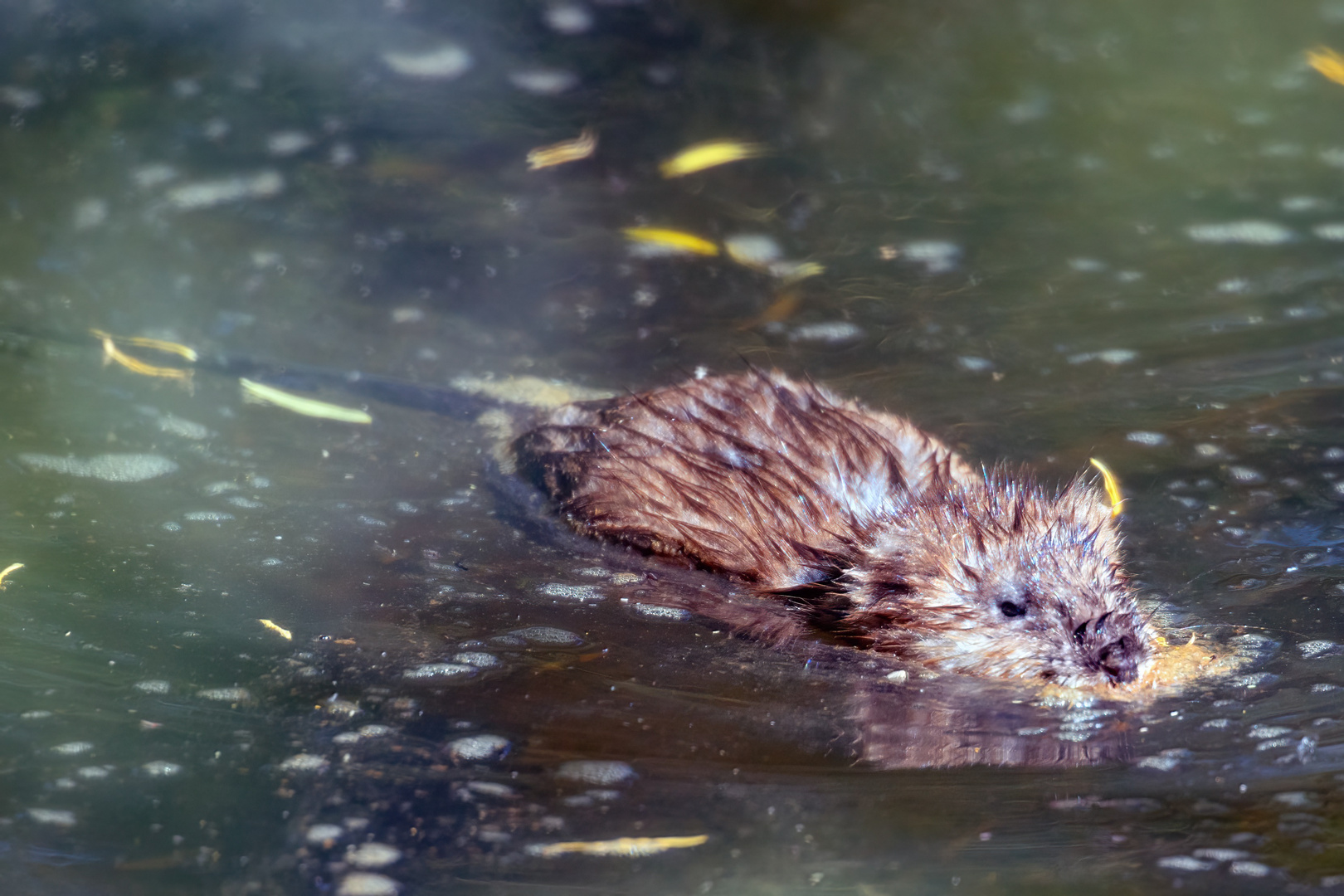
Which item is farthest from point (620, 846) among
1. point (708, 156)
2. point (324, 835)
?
point (708, 156)

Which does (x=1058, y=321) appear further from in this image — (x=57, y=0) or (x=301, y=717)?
(x=57, y=0)

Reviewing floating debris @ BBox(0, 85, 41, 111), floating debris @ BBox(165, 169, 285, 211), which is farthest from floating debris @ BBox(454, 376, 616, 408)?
floating debris @ BBox(0, 85, 41, 111)

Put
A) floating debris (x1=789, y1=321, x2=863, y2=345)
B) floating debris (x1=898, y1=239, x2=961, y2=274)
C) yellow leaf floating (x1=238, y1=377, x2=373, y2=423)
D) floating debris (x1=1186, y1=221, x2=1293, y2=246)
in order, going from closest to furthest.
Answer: yellow leaf floating (x1=238, y1=377, x2=373, y2=423) → floating debris (x1=789, y1=321, x2=863, y2=345) → floating debris (x1=898, y1=239, x2=961, y2=274) → floating debris (x1=1186, y1=221, x2=1293, y2=246)

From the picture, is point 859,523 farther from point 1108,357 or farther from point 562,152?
point 562,152

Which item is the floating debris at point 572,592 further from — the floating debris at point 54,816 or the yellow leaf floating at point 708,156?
the yellow leaf floating at point 708,156

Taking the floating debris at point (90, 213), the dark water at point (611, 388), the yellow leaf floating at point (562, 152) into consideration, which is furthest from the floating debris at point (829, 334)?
the floating debris at point (90, 213)

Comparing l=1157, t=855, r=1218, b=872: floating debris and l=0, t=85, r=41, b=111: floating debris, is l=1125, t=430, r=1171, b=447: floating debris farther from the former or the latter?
l=0, t=85, r=41, b=111: floating debris

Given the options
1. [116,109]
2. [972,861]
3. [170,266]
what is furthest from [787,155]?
[972,861]
